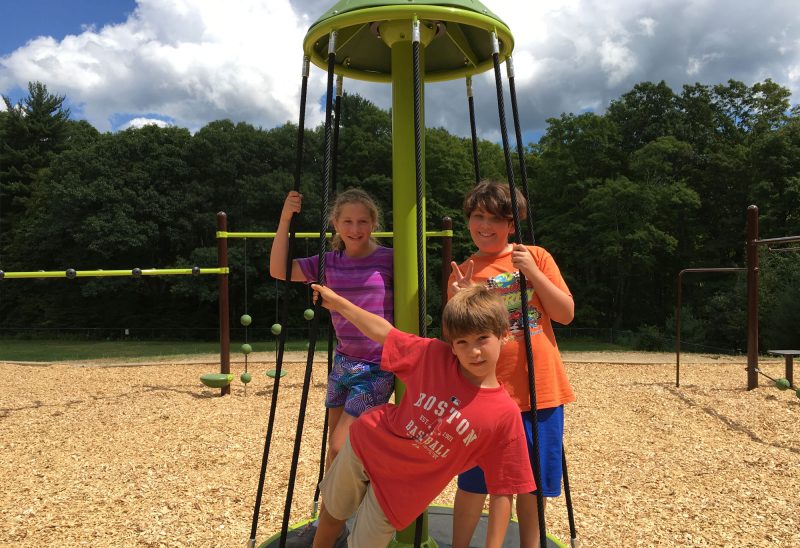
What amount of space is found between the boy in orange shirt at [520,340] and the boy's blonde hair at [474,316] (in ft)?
0.84

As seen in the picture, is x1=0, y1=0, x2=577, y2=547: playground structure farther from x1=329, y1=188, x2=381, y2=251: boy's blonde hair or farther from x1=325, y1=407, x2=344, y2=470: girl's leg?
x1=325, y1=407, x2=344, y2=470: girl's leg

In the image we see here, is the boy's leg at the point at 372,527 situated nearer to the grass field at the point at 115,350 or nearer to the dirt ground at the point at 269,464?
the dirt ground at the point at 269,464

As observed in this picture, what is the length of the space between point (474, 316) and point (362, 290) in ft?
2.37

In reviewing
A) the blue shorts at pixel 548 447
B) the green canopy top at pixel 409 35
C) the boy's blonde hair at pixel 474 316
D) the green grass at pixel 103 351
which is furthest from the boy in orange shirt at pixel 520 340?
the green grass at pixel 103 351

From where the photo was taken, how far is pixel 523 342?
230cm

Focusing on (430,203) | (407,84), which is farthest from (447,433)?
(430,203)

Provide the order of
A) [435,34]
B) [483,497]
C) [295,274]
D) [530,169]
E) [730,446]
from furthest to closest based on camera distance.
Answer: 1. [530,169]
2. [730,446]
3. [295,274]
4. [435,34]
5. [483,497]

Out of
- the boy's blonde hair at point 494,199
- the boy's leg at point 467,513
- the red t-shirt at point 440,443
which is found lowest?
the boy's leg at point 467,513

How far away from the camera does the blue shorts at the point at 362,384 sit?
244cm

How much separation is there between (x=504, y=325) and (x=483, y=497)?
2.34ft

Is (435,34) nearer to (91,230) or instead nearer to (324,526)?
(324,526)

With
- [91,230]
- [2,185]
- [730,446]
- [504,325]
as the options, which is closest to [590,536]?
[504,325]

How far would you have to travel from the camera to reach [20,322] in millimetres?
26688

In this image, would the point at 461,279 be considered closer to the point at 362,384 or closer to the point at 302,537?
the point at 362,384
